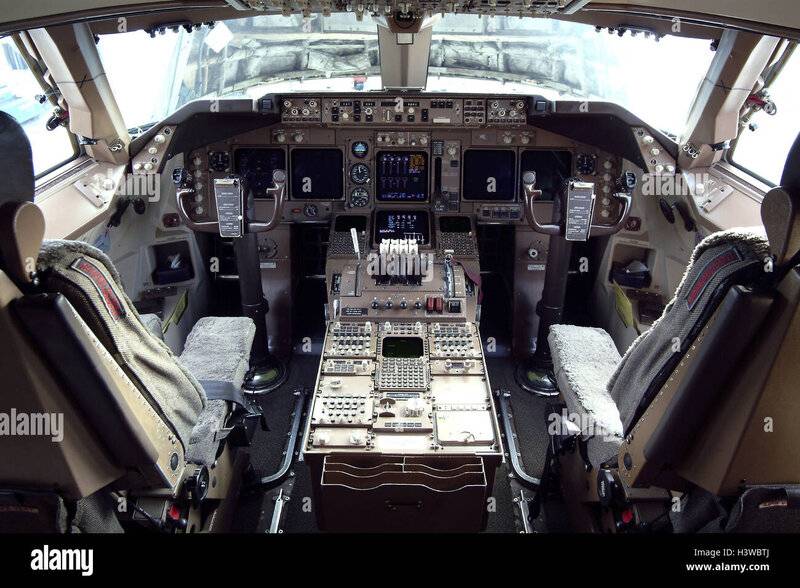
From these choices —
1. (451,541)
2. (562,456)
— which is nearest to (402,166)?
(562,456)

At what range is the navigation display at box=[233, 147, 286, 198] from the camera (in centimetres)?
417

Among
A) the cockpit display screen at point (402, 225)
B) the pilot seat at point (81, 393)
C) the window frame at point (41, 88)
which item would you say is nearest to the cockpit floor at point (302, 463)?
the pilot seat at point (81, 393)

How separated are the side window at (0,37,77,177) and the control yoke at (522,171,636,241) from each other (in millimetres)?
2498

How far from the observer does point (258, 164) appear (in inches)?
165

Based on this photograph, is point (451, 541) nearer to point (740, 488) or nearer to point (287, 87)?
point (740, 488)

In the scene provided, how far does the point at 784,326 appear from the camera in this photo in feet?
4.72

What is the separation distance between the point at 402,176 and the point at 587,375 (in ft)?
6.91

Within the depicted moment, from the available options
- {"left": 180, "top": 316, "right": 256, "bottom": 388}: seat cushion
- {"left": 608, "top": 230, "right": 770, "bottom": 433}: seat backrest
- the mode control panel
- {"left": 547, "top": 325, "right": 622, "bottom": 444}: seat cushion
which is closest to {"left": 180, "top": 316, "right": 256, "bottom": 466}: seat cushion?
{"left": 180, "top": 316, "right": 256, "bottom": 388}: seat cushion

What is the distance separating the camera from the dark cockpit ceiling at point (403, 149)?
382 cm

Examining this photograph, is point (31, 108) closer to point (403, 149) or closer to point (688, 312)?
point (403, 149)

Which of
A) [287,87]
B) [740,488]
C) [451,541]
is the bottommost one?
[740,488]

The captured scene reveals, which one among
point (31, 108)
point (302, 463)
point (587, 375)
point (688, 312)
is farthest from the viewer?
point (31, 108)

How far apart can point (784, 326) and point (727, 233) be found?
12.4 inches

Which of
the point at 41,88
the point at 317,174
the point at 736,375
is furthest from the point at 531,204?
the point at 41,88
